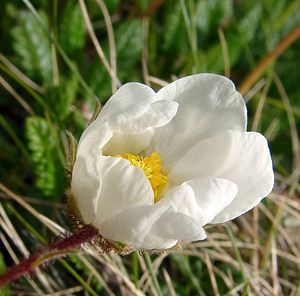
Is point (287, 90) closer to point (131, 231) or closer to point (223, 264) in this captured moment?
point (223, 264)

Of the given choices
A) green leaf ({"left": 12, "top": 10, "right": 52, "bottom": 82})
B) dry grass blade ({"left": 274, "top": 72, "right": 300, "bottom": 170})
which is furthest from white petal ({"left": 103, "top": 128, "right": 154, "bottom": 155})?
dry grass blade ({"left": 274, "top": 72, "right": 300, "bottom": 170})

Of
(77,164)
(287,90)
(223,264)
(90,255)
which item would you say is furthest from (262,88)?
(77,164)

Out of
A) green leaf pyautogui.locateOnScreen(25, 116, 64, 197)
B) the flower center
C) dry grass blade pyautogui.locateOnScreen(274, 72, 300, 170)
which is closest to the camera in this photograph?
the flower center

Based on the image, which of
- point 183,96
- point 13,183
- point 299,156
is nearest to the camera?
point 183,96

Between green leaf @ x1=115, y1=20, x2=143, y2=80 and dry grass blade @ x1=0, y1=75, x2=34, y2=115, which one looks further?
green leaf @ x1=115, y1=20, x2=143, y2=80

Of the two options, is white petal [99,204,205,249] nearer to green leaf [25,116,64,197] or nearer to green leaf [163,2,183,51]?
green leaf [25,116,64,197]
